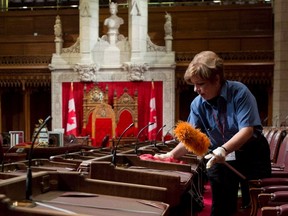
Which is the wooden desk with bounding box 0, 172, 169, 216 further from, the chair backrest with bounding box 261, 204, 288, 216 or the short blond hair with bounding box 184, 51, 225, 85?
the short blond hair with bounding box 184, 51, 225, 85

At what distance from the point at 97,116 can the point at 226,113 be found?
30.8ft

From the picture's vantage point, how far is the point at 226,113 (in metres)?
2.47

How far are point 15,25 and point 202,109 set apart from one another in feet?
40.4

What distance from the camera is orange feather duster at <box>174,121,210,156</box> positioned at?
93.0 inches

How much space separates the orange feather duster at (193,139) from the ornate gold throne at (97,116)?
919 cm

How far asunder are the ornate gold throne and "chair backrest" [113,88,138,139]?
0.76ft

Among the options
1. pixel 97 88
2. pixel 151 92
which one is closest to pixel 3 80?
pixel 97 88

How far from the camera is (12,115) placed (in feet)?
44.8

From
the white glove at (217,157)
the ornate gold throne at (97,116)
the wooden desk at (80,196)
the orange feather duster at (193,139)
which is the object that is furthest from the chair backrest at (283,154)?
the ornate gold throne at (97,116)

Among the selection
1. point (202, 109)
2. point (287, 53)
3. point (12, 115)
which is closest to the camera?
point (202, 109)

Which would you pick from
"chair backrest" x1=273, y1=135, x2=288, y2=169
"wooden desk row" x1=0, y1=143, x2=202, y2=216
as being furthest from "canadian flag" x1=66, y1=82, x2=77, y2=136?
"wooden desk row" x1=0, y1=143, x2=202, y2=216

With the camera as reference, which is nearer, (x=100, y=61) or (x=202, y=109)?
(x=202, y=109)

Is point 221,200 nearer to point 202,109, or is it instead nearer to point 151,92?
point 202,109

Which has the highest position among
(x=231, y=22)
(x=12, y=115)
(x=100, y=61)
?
(x=231, y=22)
